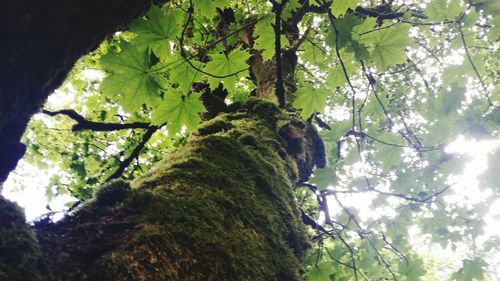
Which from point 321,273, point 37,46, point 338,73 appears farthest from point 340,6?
point 321,273

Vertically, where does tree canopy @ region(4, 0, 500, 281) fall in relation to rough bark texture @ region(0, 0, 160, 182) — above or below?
above

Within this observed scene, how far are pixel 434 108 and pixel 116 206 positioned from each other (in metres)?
2.13

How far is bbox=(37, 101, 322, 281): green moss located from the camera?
4.06ft

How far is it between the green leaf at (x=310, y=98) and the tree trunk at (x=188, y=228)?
1.51ft

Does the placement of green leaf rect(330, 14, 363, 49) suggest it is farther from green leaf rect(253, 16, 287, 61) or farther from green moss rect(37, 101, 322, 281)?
green moss rect(37, 101, 322, 281)

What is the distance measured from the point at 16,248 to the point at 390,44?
1951 millimetres

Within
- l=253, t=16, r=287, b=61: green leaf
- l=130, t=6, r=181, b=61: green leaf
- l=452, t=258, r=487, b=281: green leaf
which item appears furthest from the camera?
l=452, t=258, r=487, b=281: green leaf

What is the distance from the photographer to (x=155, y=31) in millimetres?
1777

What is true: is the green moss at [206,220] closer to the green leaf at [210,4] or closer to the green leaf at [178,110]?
the green leaf at [178,110]

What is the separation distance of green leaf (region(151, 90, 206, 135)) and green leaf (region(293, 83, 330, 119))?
30.1 inches

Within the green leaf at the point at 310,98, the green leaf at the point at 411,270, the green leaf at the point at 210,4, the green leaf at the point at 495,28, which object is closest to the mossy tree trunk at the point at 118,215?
the green leaf at the point at 210,4

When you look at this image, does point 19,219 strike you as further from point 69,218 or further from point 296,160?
point 296,160

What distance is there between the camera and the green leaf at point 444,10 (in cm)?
221

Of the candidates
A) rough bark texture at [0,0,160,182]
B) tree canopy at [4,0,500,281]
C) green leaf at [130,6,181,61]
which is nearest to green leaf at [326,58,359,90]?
tree canopy at [4,0,500,281]
